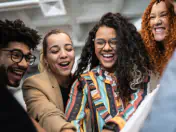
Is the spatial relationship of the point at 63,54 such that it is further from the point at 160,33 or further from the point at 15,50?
the point at 160,33

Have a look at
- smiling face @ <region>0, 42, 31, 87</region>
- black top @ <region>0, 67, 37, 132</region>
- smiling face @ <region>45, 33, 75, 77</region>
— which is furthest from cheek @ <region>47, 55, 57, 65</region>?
black top @ <region>0, 67, 37, 132</region>

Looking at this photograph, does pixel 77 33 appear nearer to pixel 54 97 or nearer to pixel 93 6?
pixel 93 6

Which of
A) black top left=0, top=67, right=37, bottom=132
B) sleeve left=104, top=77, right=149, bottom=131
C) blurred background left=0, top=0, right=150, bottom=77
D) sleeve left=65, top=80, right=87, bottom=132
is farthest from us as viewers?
blurred background left=0, top=0, right=150, bottom=77

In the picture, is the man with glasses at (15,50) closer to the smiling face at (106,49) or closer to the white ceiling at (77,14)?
the smiling face at (106,49)

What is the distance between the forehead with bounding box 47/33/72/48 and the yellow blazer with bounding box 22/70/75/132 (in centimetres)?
13

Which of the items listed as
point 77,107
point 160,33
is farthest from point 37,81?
point 160,33

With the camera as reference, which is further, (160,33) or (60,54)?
(160,33)

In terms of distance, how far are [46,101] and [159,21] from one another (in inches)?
24.3

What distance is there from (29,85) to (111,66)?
1.06 feet

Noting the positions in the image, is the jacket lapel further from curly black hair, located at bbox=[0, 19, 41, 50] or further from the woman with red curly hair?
the woman with red curly hair

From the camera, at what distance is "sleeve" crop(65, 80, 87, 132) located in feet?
3.23

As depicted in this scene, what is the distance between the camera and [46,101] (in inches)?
40.2

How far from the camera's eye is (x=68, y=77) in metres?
1.19

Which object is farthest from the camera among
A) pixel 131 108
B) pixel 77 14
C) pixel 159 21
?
pixel 77 14
